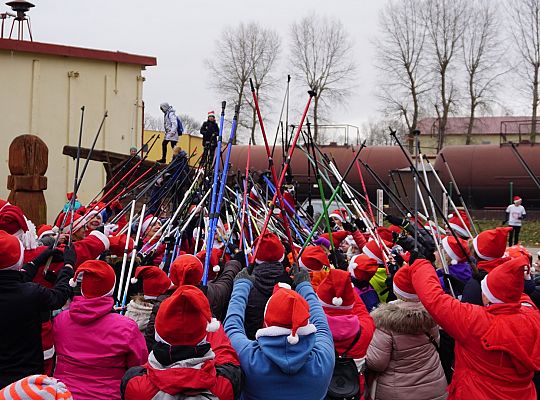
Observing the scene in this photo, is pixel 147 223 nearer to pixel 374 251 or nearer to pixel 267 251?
pixel 374 251

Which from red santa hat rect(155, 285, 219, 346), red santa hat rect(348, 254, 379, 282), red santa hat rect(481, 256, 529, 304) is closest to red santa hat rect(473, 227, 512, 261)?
red santa hat rect(348, 254, 379, 282)

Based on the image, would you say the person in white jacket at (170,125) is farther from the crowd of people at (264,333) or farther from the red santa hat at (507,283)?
the red santa hat at (507,283)

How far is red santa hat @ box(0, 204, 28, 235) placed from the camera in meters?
4.47

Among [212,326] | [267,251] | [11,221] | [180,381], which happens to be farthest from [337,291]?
[11,221]

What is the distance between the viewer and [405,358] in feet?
12.4

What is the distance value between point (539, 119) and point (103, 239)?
32.6m

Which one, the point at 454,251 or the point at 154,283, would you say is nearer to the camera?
the point at 154,283

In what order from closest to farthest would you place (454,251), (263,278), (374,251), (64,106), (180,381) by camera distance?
(180,381), (263,278), (454,251), (374,251), (64,106)

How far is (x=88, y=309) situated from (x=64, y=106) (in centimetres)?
1446

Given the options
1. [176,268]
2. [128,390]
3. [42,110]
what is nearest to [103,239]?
[176,268]

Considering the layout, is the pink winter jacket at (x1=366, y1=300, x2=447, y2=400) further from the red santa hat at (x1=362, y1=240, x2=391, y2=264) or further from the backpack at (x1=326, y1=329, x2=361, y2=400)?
the red santa hat at (x1=362, y1=240, x2=391, y2=264)

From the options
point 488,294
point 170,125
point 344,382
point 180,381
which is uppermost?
point 170,125

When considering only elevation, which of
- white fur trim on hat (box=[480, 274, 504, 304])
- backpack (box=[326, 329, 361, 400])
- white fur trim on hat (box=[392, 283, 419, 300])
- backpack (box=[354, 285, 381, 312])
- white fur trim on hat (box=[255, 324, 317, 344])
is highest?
white fur trim on hat (box=[480, 274, 504, 304])

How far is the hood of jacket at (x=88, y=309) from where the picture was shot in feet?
11.4
